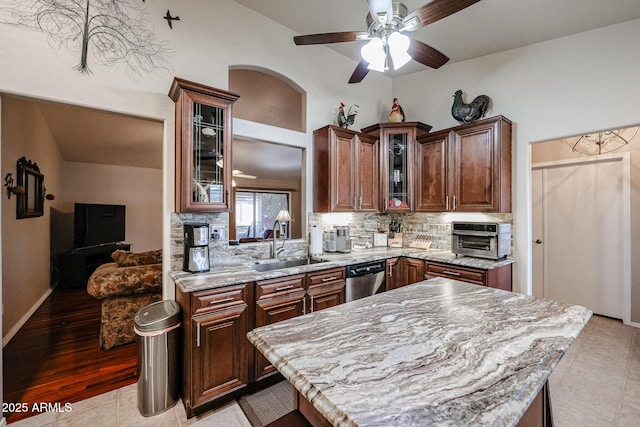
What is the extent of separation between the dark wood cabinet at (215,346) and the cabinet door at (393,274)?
1663mm

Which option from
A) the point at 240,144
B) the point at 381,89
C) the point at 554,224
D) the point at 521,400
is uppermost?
the point at 381,89

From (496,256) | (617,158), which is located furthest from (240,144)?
(617,158)

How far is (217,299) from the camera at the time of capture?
205cm

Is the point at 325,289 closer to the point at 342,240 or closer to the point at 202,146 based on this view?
the point at 342,240

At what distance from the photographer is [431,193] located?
356 cm

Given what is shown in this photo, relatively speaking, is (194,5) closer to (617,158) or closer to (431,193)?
(431,193)

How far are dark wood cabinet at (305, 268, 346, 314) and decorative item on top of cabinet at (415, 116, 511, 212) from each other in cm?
157

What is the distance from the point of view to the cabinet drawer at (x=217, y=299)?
6.49 feet

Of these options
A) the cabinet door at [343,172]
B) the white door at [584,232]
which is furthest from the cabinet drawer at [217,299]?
the white door at [584,232]

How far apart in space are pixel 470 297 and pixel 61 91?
3048 mm

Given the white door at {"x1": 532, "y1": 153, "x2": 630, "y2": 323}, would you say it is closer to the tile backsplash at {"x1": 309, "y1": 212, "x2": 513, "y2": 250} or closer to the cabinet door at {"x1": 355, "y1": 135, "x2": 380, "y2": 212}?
the tile backsplash at {"x1": 309, "y1": 212, "x2": 513, "y2": 250}

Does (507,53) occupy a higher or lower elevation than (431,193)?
higher

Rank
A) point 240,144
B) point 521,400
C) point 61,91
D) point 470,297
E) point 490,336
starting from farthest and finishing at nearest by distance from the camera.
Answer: point 240,144
point 61,91
point 470,297
point 490,336
point 521,400

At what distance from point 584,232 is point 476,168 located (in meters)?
2.06
